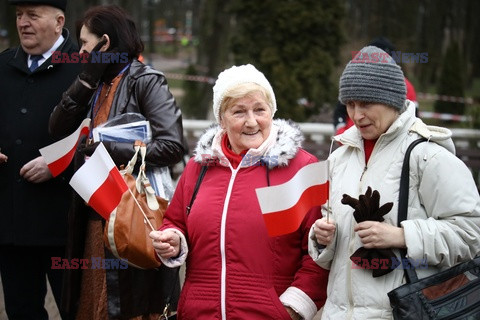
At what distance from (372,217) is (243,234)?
597mm

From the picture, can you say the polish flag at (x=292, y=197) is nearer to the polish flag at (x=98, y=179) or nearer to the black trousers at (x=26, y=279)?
the polish flag at (x=98, y=179)

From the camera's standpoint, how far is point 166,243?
3.38m

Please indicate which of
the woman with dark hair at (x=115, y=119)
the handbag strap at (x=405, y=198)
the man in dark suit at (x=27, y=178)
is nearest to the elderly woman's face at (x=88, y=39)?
the woman with dark hair at (x=115, y=119)

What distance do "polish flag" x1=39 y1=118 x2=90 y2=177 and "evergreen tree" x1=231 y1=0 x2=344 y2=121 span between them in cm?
1195

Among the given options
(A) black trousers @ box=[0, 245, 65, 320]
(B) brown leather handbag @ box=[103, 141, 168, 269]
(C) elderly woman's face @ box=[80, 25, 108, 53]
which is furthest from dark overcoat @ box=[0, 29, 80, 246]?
(B) brown leather handbag @ box=[103, 141, 168, 269]

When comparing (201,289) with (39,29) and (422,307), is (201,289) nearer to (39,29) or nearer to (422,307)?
(422,307)

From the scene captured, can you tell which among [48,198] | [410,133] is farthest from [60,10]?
[410,133]

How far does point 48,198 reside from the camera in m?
4.77

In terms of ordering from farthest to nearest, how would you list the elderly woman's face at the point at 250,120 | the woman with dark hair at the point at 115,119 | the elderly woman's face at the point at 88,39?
the elderly woman's face at the point at 88,39
the woman with dark hair at the point at 115,119
the elderly woman's face at the point at 250,120

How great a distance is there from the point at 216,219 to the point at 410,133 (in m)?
0.86

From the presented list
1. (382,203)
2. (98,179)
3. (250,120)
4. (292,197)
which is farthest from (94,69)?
(382,203)

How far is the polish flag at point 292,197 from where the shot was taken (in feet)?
9.96

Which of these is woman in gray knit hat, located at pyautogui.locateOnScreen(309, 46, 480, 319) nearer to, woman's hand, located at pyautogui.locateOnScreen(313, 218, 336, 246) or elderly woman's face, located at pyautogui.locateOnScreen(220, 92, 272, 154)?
woman's hand, located at pyautogui.locateOnScreen(313, 218, 336, 246)

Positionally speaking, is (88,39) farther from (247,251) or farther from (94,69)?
(247,251)
